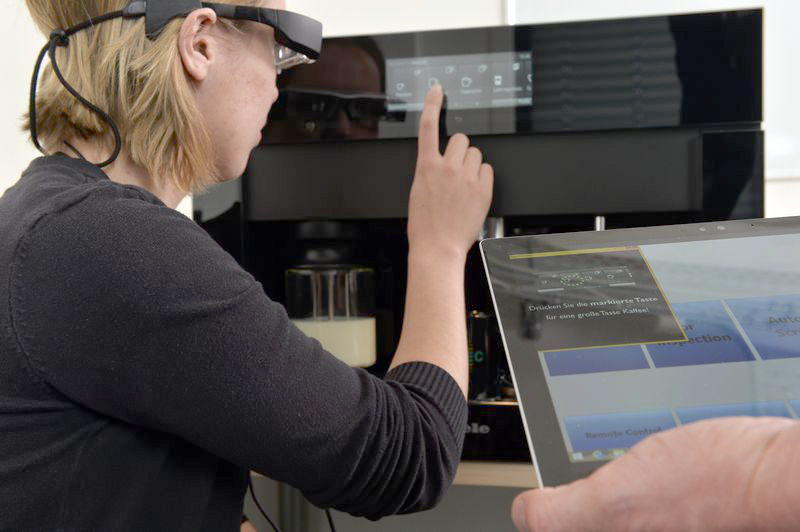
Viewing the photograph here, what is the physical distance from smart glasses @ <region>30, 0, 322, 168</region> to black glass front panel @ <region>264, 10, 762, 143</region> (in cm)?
10

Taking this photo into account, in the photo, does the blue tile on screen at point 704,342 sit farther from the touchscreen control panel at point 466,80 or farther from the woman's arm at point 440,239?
the touchscreen control panel at point 466,80

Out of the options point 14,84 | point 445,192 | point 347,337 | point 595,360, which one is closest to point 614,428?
point 595,360

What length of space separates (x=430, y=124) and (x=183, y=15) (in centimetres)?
27

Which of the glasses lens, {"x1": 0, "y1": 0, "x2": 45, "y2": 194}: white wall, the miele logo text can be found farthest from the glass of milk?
{"x1": 0, "y1": 0, "x2": 45, "y2": 194}: white wall

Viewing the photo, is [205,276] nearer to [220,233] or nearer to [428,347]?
[428,347]

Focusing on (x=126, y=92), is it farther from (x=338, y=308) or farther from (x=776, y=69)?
(x=776, y=69)

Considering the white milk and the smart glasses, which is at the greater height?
the smart glasses

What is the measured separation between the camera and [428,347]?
2.13ft

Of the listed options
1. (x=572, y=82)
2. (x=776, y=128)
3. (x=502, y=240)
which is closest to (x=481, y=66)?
(x=572, y=82)

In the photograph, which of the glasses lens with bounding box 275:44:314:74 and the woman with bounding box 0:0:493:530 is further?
the glasses lens with bounding box 275:44:314:74

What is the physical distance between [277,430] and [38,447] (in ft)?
0.57

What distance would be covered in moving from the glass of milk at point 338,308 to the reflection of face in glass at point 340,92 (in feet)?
0.56

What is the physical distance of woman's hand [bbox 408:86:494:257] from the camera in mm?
729

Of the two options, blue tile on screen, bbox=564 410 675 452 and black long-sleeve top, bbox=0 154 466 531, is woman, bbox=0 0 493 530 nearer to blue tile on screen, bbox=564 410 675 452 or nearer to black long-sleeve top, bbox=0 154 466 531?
black long-sleeve top, bbox=0 154 466 531
